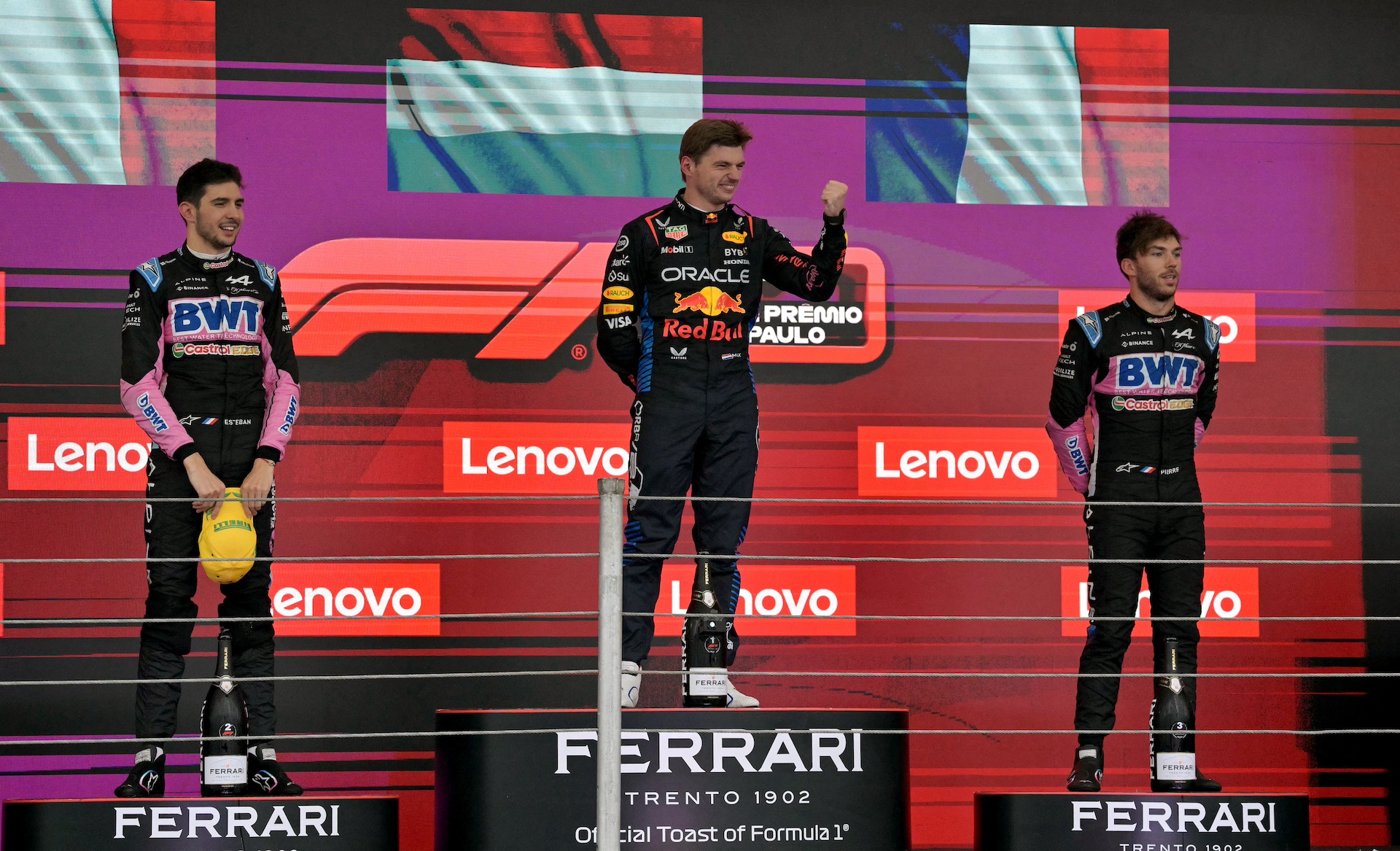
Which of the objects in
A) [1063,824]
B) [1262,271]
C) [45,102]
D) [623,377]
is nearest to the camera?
[1063,824]

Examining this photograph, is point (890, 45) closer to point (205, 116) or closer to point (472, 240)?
point (472, 240)

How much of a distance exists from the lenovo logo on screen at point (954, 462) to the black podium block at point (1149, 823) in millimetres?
1664

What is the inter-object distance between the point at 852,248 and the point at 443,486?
146cm

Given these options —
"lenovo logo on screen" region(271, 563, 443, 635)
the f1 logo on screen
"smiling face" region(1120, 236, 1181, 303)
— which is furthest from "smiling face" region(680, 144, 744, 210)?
"lenovo logo on screen" region(271, 563, 443, 635)

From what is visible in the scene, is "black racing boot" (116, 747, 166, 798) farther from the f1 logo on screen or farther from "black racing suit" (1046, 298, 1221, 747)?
"black racing suit" (1046, 298, 1221, 747)

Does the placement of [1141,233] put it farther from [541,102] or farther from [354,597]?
[354,597]

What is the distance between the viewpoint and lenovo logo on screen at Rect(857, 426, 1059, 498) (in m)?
4.38

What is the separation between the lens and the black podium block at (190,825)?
8.59 feet

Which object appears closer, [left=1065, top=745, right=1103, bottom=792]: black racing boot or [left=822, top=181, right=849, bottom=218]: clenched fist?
[left=1065, top=745, right=1103, bottom=792]: black racing boot

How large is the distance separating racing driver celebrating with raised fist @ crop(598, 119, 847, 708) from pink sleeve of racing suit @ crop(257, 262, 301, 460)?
0.70 metres

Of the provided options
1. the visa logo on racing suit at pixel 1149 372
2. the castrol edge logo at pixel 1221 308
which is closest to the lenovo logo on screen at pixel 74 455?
the visa logo on racing suit at pixel 1149 372

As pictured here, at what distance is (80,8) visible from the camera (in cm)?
421

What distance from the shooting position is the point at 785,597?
4.32 meters

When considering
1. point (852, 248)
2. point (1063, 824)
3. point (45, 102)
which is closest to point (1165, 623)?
point (1063, 824)
